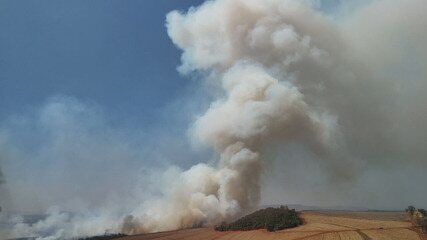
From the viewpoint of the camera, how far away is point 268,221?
87.2 m

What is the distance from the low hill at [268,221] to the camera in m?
85.0

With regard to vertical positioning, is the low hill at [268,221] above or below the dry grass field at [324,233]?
above

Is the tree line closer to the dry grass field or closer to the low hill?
the dry grass field

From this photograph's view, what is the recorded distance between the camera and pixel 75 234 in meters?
120

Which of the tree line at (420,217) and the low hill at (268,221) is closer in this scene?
the tree line at (420,217)

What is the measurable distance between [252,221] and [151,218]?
33.3 m

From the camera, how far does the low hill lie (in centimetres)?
8500

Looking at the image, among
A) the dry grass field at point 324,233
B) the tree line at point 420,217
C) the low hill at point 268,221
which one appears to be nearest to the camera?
the dry grass field at point 324,233

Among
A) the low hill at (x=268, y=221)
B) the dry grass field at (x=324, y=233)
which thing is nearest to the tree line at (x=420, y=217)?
the dry grass field at (x=324, y=233)

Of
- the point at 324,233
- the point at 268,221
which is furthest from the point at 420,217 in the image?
the point at 268,221

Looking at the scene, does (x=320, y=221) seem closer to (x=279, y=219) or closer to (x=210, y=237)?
(x=279, y=219)

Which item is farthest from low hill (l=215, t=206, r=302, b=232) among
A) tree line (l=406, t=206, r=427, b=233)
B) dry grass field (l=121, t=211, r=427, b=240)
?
tree line (l=406, t=206, r=427, b=233)

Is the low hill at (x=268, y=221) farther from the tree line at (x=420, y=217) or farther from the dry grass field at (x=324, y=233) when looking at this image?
the tree line at (x=420, y=217)

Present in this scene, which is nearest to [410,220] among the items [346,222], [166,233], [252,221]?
[346,222]
